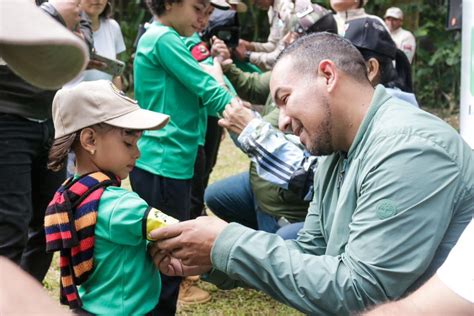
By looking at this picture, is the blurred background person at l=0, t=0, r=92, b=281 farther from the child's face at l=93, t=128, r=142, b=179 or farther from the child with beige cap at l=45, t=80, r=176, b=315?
the child's face at l=93, t=128, r=142, b=179

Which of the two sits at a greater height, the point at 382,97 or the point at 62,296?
the point at 382,97

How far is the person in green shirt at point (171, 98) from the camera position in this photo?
3.58 m

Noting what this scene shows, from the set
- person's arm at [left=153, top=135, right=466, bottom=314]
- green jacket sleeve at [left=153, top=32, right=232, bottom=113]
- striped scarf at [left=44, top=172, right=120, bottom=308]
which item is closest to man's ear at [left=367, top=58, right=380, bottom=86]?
green jacket sleeve at [left=153, top=32, right=232, bottom=113]

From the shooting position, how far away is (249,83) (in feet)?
15.3

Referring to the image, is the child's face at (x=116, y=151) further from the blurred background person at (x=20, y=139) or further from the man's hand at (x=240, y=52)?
the man's hand at (x=240, y=52)

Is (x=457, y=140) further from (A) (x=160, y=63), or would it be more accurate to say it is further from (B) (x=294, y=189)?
(A) (x=160, y=63)

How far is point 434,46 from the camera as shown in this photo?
13.1 metres

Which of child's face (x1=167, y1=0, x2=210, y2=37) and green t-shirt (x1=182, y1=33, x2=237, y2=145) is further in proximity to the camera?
green t-shirt (x1=182, y1=33, x2=237, y2=145)

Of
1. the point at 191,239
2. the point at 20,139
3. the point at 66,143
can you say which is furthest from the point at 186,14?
the point at 191,239

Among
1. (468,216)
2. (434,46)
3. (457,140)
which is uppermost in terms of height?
(457,140)

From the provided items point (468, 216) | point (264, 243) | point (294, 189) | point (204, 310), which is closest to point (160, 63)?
point (294, 189)

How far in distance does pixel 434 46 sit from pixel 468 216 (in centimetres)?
1156

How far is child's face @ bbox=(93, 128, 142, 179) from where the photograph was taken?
8.41 ft

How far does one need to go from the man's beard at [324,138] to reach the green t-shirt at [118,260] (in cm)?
61
